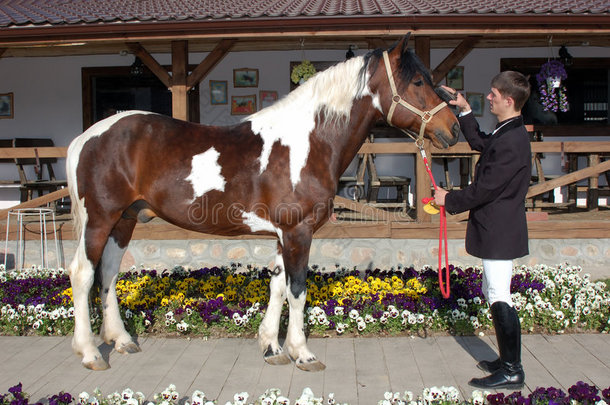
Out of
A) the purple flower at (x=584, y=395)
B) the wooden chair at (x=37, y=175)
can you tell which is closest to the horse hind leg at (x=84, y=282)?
the purple flower at (x=584, y=395)

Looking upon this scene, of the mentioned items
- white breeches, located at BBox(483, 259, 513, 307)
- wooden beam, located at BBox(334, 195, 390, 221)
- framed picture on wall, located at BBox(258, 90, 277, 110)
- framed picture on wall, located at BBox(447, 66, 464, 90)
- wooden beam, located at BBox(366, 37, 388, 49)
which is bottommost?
white breeches, located at BBox(483, 259, 513, 307)

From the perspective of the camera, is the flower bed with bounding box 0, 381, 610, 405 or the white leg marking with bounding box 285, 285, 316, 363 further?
the white leg marking with bounding box 285, 285, 316, 363

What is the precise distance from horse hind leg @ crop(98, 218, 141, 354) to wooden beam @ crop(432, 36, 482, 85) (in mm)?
4337

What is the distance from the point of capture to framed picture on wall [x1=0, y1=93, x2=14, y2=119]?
1048 centimetres

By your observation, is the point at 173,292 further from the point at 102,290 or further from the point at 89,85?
the point at 89,85

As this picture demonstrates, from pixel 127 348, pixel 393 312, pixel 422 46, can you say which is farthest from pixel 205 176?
pixel 422 46

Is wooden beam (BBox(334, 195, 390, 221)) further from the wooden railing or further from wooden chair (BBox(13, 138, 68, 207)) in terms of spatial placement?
wooden chair (BBox(13, 138, 68, 207))

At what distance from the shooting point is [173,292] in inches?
219

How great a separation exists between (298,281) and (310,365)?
0.59 metres

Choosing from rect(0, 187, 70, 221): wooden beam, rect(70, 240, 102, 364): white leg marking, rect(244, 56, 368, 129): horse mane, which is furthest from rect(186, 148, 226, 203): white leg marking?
rect(0, 187, 70, 221): wooden beam

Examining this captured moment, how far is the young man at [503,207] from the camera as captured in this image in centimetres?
342

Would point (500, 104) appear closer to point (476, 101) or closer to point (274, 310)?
point (274, 310)

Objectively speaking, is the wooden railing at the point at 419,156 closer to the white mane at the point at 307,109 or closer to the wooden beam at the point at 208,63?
the wooden beam at the point at 208,63

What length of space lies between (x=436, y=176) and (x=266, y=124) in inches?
268
